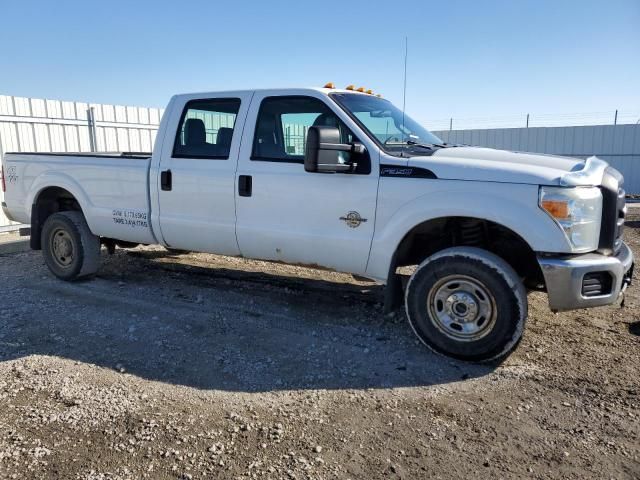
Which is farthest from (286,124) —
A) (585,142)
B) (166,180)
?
(585,142)

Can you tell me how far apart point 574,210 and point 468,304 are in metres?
1.01

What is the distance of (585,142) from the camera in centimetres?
1981

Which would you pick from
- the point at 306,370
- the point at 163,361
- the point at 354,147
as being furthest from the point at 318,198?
the point at 163,361

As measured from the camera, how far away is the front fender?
3.64 m

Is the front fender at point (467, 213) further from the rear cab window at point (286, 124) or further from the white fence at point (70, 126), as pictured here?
the white fence at point (70, 126)

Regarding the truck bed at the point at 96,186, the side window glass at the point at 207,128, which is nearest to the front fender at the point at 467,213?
the side window glass at the point at 207,128

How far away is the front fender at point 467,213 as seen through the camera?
143 inches

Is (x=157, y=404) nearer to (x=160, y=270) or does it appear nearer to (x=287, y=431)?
(x=287, y=431)

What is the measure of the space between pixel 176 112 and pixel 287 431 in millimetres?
3676

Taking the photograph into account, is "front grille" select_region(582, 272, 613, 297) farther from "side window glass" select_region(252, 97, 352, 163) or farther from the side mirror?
"side window glass" select_region(252, 97, 352, 163)

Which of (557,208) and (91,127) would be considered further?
(91,127)

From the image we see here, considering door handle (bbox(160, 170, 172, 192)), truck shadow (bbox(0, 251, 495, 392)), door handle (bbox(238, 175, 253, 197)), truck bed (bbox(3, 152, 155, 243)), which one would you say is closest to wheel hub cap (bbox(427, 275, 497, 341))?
truck shadow (bbox(0, 251, 495, 392))

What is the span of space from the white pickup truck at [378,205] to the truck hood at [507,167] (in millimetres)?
12

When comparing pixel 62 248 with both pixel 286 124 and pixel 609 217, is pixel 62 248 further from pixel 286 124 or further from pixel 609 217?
pixel 609 217
